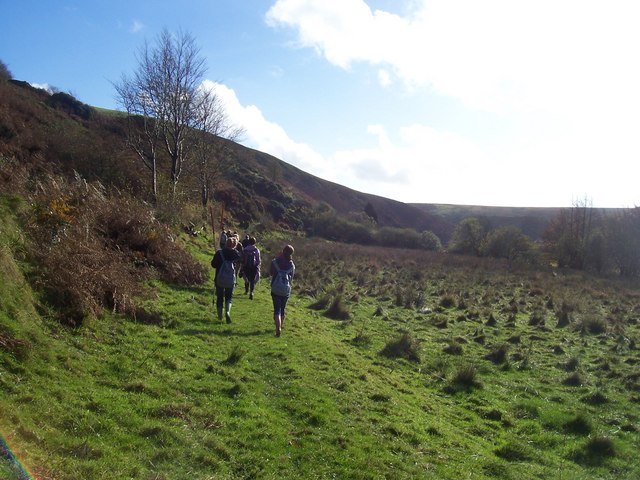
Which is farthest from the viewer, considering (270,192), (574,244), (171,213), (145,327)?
(270,192)

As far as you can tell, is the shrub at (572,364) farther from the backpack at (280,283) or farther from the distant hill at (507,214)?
the distant hill at (507,214)

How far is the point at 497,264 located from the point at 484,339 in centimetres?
2968

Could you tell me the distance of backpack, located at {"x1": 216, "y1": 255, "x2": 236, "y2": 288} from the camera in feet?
37.2

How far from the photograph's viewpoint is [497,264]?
43281 millimetres

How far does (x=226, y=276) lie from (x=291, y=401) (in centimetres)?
451

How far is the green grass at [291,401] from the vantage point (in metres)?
5.26

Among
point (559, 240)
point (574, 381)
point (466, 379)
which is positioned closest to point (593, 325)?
point (574, 381)

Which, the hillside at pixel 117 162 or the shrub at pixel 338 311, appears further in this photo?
the hillside at pixel 117 162

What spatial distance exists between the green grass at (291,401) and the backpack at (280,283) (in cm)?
102

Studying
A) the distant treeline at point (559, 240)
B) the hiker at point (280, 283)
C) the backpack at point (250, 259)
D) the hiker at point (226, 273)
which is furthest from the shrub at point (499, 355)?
the distant treeline at point (559, 240)

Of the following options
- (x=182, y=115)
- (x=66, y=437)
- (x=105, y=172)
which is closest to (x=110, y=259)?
(x=66, y=437)

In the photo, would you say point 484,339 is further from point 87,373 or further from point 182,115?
point 182,115

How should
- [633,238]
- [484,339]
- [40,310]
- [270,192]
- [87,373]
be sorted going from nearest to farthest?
1. [87,373]
2. [40,310]
3. [484,339]
4. [633,238]
5. [270,192]

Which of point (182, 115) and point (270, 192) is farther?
point (270, 192)
